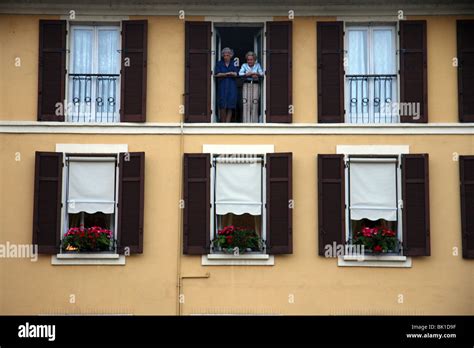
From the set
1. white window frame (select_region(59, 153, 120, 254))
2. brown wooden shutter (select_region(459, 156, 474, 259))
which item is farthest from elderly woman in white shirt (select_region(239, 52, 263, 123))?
brown wooden shutter (select_region(459, 156, 474, 259))

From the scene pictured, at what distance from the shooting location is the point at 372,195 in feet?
51.3

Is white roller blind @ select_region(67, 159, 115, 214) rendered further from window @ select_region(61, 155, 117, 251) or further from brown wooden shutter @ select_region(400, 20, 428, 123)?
brown wooden shutter @ select_region(400, 20, 428, 123)

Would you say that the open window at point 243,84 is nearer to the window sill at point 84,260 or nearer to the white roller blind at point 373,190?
the white roller blind at point 373,190

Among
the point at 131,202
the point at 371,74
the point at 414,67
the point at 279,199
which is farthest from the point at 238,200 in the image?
the point at 414,67

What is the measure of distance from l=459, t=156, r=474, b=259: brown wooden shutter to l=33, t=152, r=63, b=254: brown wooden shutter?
7.43m

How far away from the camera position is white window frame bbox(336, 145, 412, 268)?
15421 mm

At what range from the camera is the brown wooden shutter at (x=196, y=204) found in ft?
50.8

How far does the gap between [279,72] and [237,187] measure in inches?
91.1

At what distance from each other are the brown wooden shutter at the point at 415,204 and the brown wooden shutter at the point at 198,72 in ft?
12.6

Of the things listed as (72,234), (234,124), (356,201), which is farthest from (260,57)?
(72,234)

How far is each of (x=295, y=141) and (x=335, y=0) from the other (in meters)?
2.80

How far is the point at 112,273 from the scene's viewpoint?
15.5 metres
